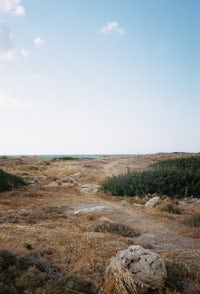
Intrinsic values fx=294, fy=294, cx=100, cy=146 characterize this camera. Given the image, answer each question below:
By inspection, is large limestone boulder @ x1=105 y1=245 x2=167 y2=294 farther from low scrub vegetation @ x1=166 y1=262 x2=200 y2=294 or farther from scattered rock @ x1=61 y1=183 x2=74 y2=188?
scattered rock @ x1=61 y1=183 x2=74 y2=188

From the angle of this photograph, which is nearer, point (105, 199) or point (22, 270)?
point (22, 270)

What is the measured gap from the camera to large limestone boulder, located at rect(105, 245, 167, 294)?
4531 mm

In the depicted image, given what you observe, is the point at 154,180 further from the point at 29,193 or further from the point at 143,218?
the point at 29,193

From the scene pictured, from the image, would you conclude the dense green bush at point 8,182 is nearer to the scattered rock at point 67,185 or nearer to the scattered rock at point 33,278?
the scattered rock at point 67,185

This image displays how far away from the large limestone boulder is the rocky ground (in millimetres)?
349

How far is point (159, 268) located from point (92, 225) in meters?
3.80

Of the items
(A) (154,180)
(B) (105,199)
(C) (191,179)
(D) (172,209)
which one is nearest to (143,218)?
(D) (172,209)

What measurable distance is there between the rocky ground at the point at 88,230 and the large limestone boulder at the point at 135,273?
35cm

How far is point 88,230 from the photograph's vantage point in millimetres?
8125

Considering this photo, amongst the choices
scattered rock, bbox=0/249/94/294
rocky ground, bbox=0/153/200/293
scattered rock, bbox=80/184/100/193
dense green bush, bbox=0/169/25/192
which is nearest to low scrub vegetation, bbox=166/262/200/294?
rocky ground, bbox=0/153/200/293

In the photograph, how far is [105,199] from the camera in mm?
13883

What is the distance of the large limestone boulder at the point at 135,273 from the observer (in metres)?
4.53

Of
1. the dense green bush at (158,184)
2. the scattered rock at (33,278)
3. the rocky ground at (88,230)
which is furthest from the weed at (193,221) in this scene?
the scattered rock at (33,278)

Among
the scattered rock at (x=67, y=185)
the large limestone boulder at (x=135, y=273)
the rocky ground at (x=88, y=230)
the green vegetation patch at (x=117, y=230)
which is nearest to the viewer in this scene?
the large limestone boulder at (x=135, y=273)
